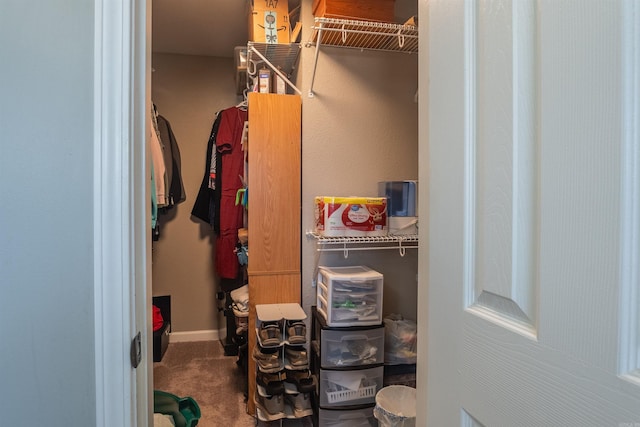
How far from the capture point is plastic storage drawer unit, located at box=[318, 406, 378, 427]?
1.79m

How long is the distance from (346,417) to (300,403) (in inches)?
9.8

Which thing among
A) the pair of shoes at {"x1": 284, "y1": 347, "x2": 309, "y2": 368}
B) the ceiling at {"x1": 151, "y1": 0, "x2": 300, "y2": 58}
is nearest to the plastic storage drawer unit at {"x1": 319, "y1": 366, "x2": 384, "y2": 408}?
the pair of shoes at {"x1": 284, "y1": 347, "x2": 309, "y2": 368}

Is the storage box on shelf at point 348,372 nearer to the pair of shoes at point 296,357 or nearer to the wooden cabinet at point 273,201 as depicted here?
the pair of shoes at point 296,357

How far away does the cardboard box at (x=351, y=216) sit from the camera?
6.17ft

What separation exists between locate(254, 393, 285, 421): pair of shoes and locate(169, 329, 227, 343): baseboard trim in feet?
4.81

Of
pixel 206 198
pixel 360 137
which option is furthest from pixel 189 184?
pixel 360 137

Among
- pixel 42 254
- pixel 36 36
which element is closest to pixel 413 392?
pixel 42 254

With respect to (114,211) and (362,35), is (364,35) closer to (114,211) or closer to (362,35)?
(362,35)

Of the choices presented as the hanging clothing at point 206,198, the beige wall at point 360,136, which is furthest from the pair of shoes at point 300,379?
the hanging clothing at point 206,198

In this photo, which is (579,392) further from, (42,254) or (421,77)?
(42,254)

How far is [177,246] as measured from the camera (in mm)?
3193

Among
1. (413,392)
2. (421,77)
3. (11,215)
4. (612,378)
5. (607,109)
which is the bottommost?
(413,392)

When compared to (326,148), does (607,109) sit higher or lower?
lower

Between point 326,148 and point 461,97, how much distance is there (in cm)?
150
